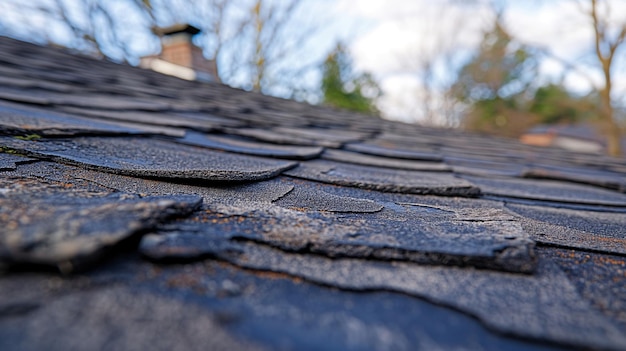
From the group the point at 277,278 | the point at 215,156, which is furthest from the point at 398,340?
the point at 215,156

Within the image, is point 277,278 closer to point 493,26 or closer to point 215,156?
point 215,156

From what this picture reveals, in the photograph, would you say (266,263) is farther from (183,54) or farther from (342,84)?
(342,84)

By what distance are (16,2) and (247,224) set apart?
8.18 m

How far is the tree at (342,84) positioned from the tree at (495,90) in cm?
638

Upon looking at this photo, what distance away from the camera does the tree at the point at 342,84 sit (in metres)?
10.3

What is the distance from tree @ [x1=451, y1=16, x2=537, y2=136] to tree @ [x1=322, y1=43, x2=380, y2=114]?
251 inches

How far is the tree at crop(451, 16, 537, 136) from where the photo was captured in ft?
48.9

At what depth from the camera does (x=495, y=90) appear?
15.3 m

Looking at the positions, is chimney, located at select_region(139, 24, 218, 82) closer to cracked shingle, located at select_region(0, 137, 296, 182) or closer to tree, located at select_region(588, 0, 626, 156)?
cracked shingle, located at select_region(0, 137, 296, 182)

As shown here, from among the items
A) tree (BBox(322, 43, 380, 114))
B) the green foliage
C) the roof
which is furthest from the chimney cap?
the green foliage

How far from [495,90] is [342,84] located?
905cm

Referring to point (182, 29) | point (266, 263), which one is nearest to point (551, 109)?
point (182, 29)

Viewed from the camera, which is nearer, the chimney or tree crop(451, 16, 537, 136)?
the chimney

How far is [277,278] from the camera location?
1.41 ft
